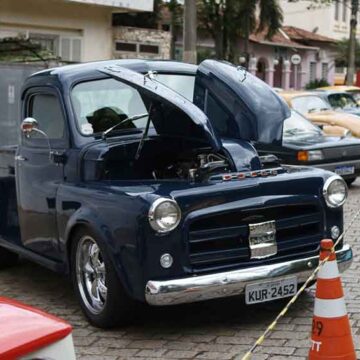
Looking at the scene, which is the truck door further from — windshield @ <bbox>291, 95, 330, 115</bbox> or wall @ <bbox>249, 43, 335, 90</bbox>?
wall @ <bbox>249, 43, 335, 90</bbox>

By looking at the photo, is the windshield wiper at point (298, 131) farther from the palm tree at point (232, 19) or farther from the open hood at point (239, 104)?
the palm tree at point (232, 19)

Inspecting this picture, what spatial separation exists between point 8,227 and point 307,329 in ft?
10.3

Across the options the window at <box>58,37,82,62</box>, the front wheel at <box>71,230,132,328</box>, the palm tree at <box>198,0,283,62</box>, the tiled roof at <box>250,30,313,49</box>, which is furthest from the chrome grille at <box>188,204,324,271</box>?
the tiled roof at <box>250,30,313,49</box>

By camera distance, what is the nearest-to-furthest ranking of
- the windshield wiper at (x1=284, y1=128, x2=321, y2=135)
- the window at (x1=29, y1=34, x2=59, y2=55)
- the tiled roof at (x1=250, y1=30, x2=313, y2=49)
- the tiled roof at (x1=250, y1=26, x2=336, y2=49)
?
the windshield wiper at (x1=284, y1=128, x2=321, y2=135) < the window at (x1=29, y1=34, x2=59, y2=55) < the tiled roof at (x1=250, y1=30, x2=313, y2=49) < the tiled roof at (x1=250, y1=26, x2=336, y2=49)

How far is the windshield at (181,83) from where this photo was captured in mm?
6688

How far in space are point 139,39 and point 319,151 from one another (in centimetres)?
1253

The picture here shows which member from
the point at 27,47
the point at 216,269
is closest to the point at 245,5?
the point at 27,47

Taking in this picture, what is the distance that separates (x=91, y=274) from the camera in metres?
5.54

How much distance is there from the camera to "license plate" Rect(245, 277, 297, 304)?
5098 millimetres

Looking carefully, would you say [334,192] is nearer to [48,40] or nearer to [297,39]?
[48,40]

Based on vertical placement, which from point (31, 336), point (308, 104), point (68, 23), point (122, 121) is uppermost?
point (68, 23)

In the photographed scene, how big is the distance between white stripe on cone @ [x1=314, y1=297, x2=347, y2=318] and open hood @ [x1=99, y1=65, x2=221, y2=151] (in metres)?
1.71

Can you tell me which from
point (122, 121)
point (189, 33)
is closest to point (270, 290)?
point (122, 121)

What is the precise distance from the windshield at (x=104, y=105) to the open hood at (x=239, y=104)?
0.57 metres
